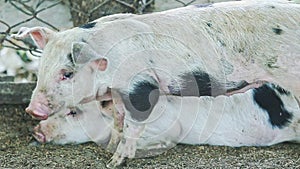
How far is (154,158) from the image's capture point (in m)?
1.88

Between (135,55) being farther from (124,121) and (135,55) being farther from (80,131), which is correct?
(80,131)

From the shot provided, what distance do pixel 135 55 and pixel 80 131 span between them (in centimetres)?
48

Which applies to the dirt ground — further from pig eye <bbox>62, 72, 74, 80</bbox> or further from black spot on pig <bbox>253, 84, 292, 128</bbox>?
pig eye <bbox>62, 72, 74, 80</bbox>

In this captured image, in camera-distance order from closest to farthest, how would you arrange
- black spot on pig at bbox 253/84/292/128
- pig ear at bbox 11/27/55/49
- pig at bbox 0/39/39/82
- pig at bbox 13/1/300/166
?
pig at bbox 13/1/300/166 → pig ear at bbox 11/27/55/49 → black spot on pig at bbox 253/84/292/128 → pig at bbox 0/39/39/82

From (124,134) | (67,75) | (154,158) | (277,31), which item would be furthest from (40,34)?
(277,31)

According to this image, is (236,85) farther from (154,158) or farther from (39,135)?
(39,135)

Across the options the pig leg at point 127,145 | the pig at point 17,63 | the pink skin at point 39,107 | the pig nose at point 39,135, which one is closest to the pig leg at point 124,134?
the pig leg at point 127,145

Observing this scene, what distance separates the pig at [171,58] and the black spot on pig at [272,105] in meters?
0.31

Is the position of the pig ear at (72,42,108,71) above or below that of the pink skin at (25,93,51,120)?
above

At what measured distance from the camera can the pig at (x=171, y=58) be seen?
1.58 m

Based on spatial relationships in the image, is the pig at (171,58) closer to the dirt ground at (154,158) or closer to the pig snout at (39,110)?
the pig snout at (39,110)

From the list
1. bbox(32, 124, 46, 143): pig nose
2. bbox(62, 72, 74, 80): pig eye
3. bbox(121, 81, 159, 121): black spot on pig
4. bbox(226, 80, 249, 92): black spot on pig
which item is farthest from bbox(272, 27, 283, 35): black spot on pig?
bbox(32, 124, 46, 143): pig nose

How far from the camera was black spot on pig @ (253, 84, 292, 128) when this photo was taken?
194 centimetres

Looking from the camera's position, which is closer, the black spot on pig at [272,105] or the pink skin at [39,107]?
the pink skin at [39,107]
